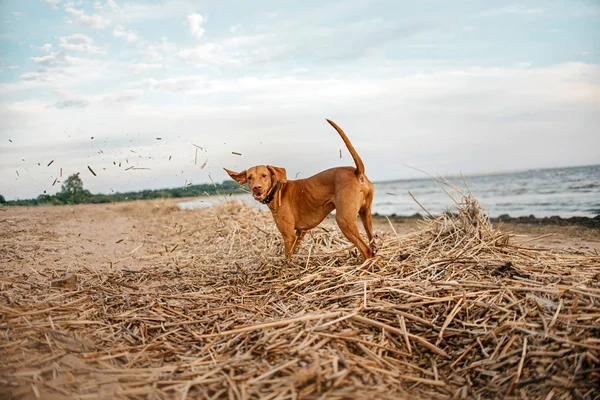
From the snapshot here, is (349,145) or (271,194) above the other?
(349,145)

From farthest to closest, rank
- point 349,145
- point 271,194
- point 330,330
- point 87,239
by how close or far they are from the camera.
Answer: point 87,239, point 271,194, point 349,145, point 330,330

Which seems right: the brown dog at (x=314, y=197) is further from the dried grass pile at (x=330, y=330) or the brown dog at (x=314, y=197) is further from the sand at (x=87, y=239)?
the sand at (x=87, y=239)

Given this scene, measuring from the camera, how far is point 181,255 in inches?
258

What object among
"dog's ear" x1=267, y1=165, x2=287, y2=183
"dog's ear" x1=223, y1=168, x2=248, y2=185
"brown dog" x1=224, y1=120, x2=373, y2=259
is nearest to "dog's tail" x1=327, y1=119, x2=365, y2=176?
"brown dog" x1=224, y1=120, x2=373, y2=259

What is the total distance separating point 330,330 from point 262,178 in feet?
8.32

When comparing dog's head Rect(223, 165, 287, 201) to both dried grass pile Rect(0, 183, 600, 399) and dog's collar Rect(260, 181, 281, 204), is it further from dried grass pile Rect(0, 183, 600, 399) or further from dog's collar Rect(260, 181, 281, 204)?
dried grass pile Rect(0, 183, 600, 399)

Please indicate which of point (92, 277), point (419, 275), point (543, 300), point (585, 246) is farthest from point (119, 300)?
point (585, 246)

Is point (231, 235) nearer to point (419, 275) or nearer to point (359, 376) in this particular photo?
point (419, 275)

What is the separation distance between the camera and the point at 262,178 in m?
4.80

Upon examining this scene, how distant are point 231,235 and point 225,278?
302 cm

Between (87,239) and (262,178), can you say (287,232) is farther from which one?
(87,239)

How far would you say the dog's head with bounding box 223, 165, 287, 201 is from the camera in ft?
15.4

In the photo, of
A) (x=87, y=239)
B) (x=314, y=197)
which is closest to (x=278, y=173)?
(x=314, y=197)

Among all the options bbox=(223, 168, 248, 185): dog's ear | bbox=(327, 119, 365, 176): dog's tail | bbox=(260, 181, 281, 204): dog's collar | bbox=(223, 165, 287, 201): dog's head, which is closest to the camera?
bbox=(327, 119, 365, 176): dog's tail
